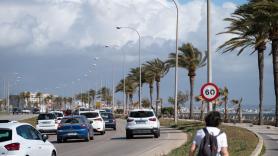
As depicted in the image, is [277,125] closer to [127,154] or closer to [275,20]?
[275,20]

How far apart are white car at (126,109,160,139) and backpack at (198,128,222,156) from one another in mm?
26094

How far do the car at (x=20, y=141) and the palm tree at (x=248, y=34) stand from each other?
1156 inches

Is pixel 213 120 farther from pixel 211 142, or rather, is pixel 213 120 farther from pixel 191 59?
pixel 191 59

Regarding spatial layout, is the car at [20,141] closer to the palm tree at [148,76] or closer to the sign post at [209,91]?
the sign post at [209,91]

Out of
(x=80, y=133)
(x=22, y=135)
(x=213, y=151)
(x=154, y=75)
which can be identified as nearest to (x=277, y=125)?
(x=80, y=133)

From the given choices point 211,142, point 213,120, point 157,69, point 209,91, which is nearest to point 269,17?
point 209,91

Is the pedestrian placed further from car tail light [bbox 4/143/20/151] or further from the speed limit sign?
the speed limit sign

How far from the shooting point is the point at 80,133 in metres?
34.8

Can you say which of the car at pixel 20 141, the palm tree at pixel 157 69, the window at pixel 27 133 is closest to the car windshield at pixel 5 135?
the car at pixel 20 141

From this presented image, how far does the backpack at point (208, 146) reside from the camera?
9844 mm

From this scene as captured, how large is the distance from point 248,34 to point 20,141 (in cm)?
3337

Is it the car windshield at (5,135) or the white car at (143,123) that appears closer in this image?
the car windshield at (5,135)

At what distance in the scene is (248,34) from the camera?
46.8 m

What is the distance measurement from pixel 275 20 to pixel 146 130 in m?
12.8
